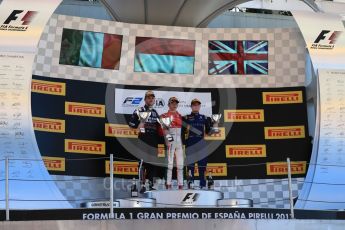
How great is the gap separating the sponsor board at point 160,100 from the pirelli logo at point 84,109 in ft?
0.94

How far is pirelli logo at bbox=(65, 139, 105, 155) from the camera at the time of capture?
36.8 ft

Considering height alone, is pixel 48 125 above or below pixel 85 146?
above

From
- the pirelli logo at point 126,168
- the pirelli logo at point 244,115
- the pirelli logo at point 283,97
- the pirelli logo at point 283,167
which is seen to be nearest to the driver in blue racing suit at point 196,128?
the pirelli logo at point 244,115

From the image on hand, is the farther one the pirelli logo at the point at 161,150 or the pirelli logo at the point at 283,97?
the pirelli logo at the point at 283,97

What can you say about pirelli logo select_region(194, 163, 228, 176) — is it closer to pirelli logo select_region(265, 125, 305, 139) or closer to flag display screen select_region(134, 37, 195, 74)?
pirelli logo select_region(265, 125, 305, 139)

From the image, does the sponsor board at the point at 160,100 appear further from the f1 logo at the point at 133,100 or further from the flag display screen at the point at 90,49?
the flag display screen at the point at 90,49

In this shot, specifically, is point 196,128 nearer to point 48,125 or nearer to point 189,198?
point 189,198

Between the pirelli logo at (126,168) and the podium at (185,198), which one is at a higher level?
the pirelli logo at (126,168)

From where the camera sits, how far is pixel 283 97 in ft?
39.6

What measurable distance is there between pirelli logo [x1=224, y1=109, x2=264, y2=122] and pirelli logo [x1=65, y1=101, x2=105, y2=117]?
2.15 m

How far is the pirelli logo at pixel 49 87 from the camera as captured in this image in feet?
36.1

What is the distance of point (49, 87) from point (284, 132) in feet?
13.2

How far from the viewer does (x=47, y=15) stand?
10.3 metres

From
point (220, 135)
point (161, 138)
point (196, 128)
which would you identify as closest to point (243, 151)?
point (220, 135)
